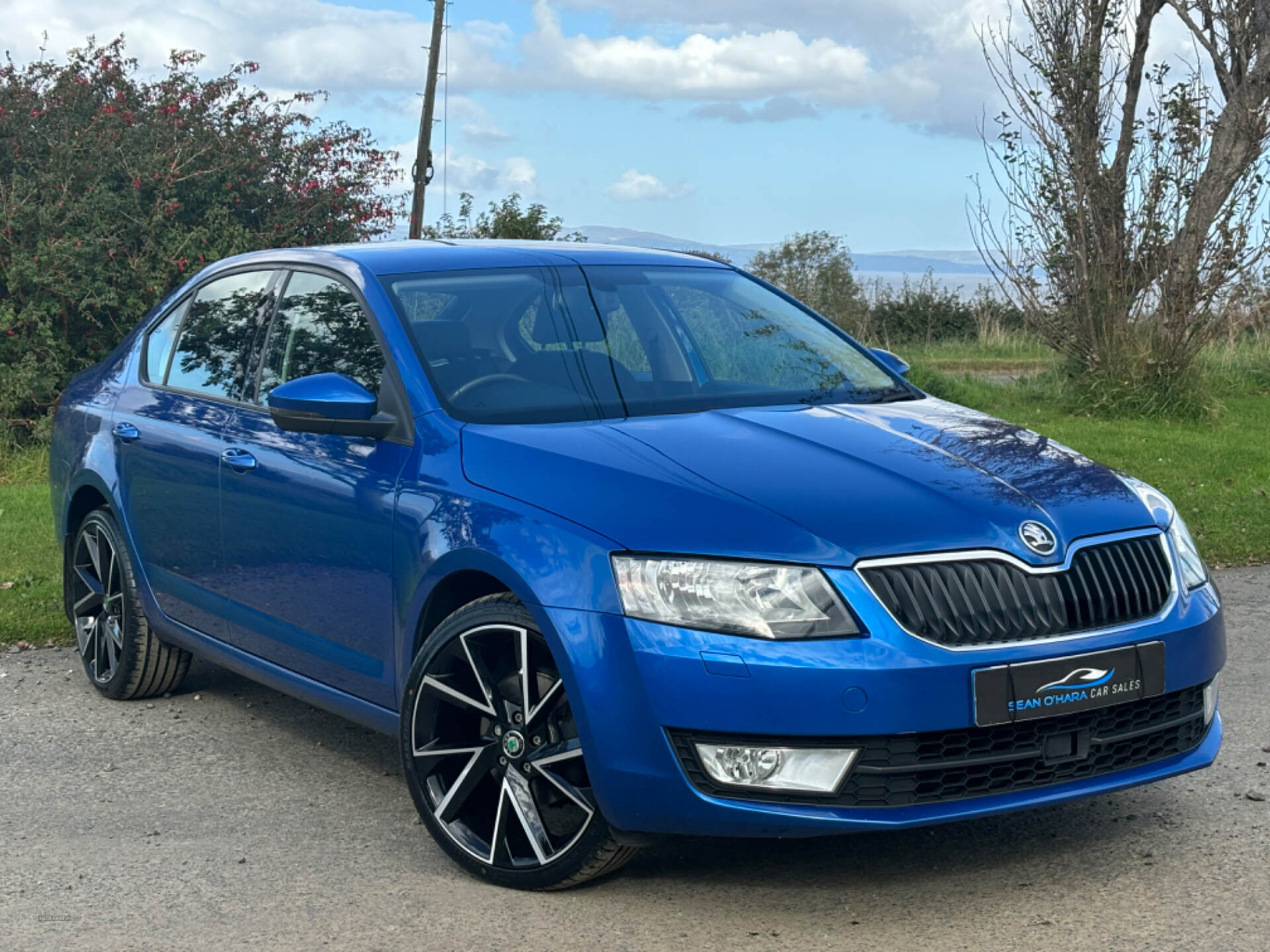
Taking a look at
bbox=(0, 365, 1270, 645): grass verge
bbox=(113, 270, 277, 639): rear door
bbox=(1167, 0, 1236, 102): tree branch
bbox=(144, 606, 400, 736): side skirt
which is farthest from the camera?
bbox=(1167, 0, 1236, 102): tree branch

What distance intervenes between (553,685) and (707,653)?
511 mm

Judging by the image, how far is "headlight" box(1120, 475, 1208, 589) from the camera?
4289 millimetres

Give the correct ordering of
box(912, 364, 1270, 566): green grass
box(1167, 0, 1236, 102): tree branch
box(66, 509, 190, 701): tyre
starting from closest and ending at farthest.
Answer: box(66, 509, 190, 701): tyre
box(912, 364, 1270, 566): green grass
box(1167, 0, 1236, 102): tree branch

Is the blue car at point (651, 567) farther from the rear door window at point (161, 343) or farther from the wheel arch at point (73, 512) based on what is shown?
the wheel arch at point (73, 512)

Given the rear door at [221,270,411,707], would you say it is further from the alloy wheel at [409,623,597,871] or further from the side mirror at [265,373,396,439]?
the alloy wheel at [409,623,597,871]

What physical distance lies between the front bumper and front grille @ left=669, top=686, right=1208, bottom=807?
2 cm

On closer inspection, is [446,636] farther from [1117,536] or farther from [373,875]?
[1117,536]

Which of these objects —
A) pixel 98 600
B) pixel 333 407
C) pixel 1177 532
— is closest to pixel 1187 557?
pixel 1177 532

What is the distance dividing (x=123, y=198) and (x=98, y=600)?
11.1 meters

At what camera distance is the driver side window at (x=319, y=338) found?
5.04m

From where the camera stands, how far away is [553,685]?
407 centimetres

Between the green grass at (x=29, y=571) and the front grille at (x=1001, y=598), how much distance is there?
198 inches

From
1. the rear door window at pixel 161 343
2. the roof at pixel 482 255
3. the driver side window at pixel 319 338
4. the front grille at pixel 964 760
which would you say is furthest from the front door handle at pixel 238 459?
the front grille at pixel 964 760

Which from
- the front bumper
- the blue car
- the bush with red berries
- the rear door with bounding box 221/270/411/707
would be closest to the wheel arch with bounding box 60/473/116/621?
the blue car
